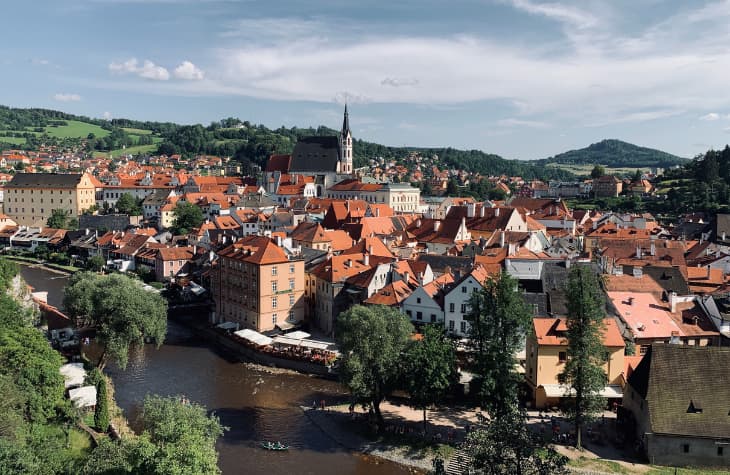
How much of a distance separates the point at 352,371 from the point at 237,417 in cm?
727

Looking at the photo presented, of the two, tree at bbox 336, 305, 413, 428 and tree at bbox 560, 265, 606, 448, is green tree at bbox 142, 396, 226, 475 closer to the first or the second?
tree at bbox 336, 305, 413, 428

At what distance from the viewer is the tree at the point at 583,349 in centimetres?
2514

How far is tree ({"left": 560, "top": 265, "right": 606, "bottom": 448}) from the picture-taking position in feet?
82.5

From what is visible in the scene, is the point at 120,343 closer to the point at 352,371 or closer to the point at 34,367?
the point at 34,367

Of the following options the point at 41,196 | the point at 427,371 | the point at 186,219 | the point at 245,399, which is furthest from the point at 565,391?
the point at 41,196

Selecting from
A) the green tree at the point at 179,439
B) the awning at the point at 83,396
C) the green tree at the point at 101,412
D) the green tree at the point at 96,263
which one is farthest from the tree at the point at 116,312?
the green tree at the point at 96,263

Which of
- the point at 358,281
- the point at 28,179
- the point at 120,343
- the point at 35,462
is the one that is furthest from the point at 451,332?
the point at 28,179

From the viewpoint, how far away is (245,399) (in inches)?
1288

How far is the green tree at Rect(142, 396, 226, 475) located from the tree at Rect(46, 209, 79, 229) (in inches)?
2934

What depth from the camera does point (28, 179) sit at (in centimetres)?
9656

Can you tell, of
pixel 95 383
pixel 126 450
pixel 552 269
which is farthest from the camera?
pixel 552 269

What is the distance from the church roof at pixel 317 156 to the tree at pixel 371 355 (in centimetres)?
9021

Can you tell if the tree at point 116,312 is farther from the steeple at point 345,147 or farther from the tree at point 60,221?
the steeple at point 345,147

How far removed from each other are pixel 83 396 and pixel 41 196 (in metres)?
77.4
